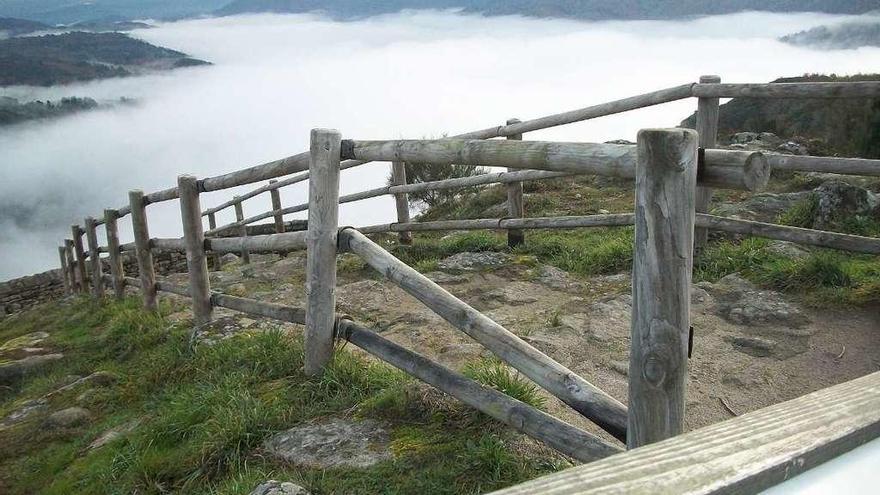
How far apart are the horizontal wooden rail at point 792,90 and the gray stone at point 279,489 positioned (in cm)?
334

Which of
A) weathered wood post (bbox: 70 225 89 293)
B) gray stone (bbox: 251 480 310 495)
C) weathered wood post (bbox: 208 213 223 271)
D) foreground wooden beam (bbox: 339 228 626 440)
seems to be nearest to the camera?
foreground wooden beam (bbox: 339 228 626 440)

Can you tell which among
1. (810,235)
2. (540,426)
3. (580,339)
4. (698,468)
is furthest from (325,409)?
(810,235)

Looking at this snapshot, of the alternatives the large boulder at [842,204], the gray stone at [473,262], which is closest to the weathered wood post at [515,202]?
the gray stone at [473,262]

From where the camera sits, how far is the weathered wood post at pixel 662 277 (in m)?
1.52

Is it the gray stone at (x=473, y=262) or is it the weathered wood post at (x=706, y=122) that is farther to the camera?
the gray stone at (x=473, y=262)

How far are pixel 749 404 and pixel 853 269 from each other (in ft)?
5.71

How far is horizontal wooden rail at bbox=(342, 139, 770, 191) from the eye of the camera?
1.51 metres

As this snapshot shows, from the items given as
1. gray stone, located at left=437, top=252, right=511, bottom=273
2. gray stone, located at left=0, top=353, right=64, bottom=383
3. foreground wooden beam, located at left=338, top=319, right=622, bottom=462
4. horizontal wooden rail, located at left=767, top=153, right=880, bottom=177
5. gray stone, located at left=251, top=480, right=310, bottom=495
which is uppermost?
horizontal wooden rail, located at left=767, top=153, right=880, bottom=177

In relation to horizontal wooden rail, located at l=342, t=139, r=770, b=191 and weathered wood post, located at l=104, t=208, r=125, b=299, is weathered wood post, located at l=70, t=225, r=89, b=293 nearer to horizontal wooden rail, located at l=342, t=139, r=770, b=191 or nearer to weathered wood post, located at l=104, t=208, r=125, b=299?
weathered wood post, located at l=104, t=208, r=125, b=299

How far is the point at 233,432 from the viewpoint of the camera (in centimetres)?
267

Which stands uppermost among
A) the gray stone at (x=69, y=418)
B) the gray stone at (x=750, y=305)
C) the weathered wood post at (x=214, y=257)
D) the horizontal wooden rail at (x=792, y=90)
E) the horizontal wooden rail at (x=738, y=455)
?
the horizontal wooden rail at (x=792, y=90)

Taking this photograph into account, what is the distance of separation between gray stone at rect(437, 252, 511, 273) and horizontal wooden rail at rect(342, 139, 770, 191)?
99.4 inches

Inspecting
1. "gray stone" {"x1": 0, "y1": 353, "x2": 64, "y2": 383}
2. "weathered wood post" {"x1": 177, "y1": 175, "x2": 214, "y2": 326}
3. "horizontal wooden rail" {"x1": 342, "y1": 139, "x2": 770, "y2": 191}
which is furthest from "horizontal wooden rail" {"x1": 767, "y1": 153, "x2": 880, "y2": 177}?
"gray stone" {"x1": 0, "y1": 353, "x2": 64, "y2": 383}

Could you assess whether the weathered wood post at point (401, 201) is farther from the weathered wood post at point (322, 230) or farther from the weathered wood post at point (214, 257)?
the weathered wood post at point (214, 257)
